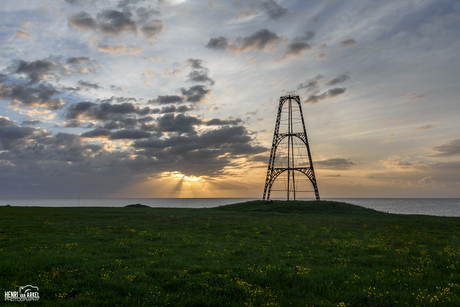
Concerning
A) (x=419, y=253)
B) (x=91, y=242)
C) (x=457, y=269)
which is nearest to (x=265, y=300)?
(x=457, y=269)

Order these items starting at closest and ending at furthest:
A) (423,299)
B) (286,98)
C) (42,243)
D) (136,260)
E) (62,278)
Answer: (423,299) < (62,278) < (136,260) < (42,243) < (286,98)

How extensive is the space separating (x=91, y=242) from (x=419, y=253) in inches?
966

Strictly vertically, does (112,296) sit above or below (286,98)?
below

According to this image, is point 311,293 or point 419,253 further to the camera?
point 419,253

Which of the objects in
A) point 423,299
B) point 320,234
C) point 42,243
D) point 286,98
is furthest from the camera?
point 286,98

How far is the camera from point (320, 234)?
26.7 m

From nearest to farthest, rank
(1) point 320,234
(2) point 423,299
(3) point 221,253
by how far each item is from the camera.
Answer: (2) point 423,299
(3) point 221,253
(1) point 320,234

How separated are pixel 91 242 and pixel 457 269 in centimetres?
2466

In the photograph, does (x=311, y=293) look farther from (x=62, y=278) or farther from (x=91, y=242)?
(x=91, y=242)

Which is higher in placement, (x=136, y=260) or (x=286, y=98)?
(x=286, y=98)

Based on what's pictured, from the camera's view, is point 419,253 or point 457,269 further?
point 419,253

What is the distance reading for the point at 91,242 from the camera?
21.0 meters

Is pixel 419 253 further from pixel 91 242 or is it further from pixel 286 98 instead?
pixel 286 98

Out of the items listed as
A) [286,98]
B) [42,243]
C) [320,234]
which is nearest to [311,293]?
[320,234]
